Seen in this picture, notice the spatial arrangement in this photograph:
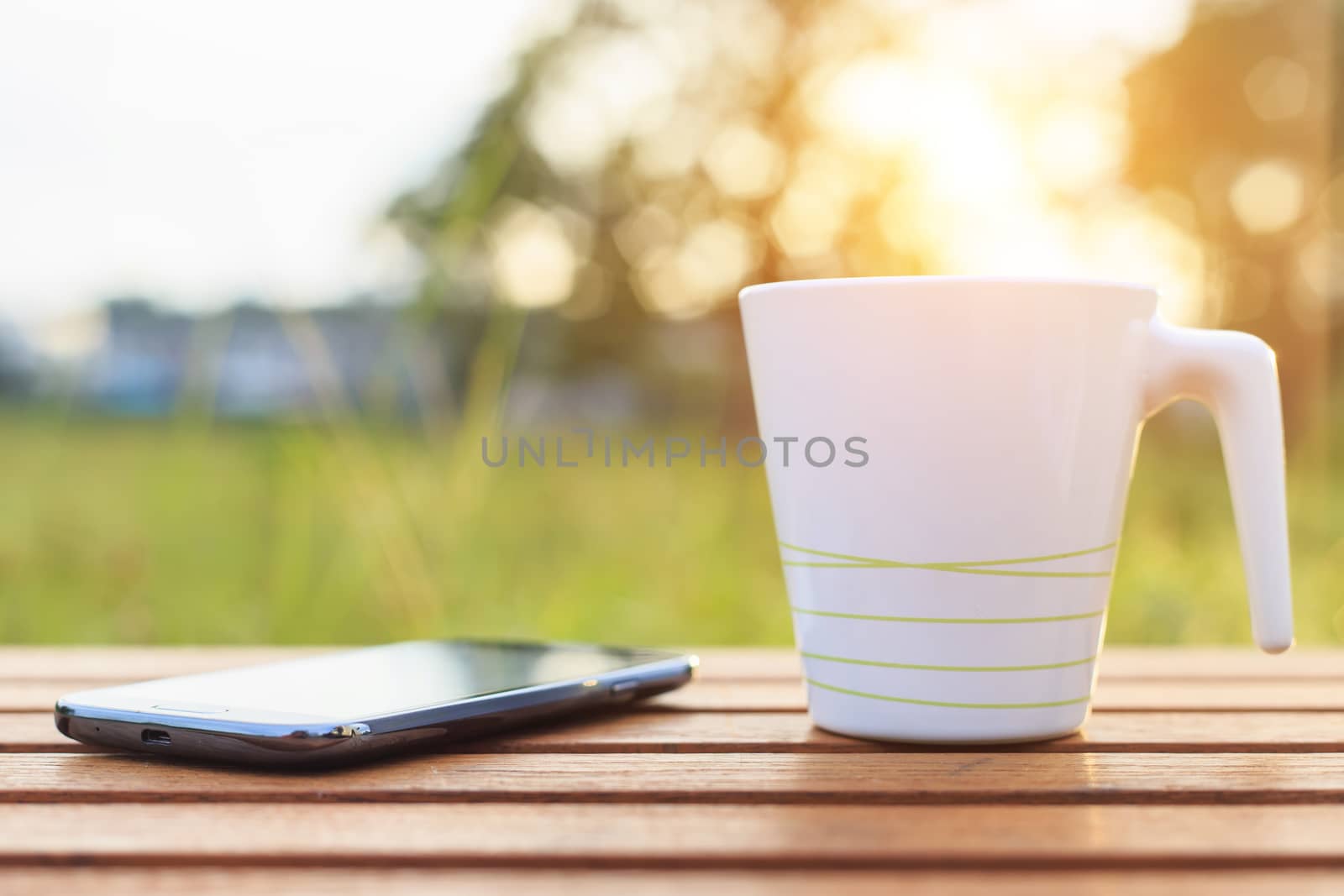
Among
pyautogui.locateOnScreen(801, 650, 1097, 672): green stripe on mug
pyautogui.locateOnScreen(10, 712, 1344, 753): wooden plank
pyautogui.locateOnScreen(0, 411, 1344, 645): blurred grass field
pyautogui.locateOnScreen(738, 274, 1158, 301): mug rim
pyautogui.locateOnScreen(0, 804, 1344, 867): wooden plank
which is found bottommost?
pyautogui.locateOnScreen(0, 411, 1344, 645): blurred grass field

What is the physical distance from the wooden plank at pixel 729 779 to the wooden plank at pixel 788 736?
0.02m

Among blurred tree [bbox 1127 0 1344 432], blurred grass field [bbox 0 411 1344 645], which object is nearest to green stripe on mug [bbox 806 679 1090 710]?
blurred grass field [bbox 0 411 1344 645]

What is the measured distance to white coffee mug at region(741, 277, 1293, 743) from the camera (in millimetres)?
604

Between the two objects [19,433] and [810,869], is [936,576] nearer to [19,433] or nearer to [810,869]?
[810,869]

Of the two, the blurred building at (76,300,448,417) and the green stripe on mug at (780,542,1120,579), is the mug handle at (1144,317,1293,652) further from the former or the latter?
the blurred building at (76,300,448,417)

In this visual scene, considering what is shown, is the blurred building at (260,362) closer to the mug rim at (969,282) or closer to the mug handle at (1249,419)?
the mug rim at (969,282)

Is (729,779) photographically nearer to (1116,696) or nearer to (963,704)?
(963,704)

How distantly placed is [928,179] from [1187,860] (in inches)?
101

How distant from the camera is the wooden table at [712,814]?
1.36 ft

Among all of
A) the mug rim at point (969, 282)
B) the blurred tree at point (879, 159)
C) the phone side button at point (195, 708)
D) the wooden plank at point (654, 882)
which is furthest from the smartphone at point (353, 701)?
the blurred tree at point (879, 159)

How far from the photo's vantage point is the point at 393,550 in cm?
149

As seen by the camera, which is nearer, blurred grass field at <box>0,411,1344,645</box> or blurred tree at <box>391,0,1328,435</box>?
blurred grass field at <box>0,411,1344,645</box>

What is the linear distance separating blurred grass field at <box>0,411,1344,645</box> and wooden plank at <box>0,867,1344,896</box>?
0.99 metres

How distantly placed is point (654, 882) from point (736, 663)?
557mm
